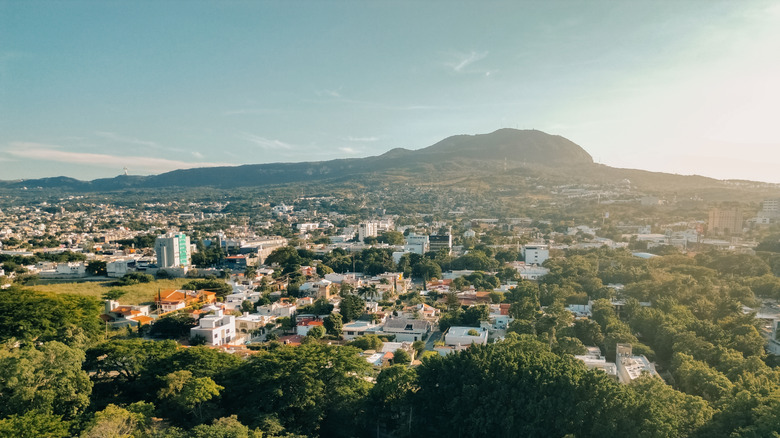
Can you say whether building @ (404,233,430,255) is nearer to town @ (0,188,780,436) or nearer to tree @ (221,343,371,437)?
town @ (0,188,780,436)

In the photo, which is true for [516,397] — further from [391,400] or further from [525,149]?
[525,149]

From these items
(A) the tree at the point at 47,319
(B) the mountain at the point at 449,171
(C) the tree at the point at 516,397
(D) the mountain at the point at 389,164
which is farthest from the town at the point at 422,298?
(D) the mountain at the point at 389,164

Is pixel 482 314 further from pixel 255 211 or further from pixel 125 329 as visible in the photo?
pixel 255 211

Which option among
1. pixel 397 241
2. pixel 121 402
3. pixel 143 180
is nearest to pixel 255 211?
pixel 397 241

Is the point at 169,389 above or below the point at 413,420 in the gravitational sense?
above

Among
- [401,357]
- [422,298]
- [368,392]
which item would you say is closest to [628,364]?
[401,357]

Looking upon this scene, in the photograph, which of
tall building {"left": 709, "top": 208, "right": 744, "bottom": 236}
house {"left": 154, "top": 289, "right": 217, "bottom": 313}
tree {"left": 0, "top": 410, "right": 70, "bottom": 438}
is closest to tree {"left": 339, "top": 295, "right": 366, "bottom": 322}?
house {"left": 154, "top": 289, "right": 217, "bottom": 313}
